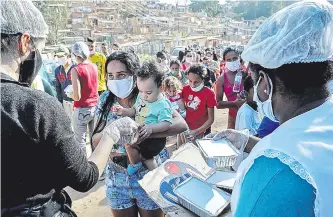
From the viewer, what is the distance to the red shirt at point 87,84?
4402 millimetres

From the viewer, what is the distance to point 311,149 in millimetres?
927

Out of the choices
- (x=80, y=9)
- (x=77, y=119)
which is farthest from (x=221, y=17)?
(x=77, y=119)

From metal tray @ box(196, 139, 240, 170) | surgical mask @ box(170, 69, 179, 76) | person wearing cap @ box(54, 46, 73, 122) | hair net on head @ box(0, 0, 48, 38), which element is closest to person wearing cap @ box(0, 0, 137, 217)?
hair net on head @ box(0, 0, 48, 38)

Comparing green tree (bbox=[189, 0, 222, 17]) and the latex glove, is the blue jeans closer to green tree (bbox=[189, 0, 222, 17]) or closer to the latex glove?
the latex glove

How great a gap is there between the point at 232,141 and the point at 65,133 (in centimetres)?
99

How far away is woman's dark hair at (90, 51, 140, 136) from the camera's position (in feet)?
7.70

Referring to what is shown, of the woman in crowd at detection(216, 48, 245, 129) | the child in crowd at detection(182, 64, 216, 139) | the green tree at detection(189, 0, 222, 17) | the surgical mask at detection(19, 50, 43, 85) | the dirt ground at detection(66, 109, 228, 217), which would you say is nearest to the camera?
the surgical mask at detection(19, 50, 43, 85)

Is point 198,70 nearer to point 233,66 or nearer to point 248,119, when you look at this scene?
point 233,66

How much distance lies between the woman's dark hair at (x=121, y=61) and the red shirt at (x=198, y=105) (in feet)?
5.37

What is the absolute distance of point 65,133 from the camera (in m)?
1.15

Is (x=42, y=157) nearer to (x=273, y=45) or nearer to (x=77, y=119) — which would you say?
(x=273, y=45)

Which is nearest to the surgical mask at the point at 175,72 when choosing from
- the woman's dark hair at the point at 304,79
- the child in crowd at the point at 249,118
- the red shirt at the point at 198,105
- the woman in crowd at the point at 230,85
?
the woman in crowd at the point at 230,85

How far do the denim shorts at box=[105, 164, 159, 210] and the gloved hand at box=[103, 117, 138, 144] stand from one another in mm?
341

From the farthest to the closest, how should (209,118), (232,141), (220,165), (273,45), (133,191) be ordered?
(209,118) < (133,191) < (232,141) < (220,165) < (273,45)
